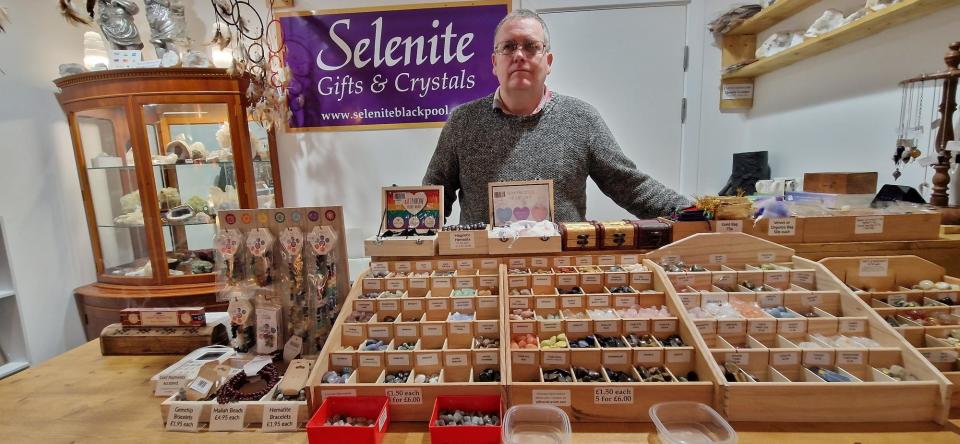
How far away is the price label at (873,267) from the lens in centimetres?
120

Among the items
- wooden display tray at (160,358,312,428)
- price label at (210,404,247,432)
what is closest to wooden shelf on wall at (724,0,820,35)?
wooden display tray at (160,358,312,428)

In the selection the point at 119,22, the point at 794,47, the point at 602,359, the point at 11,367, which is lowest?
the point at 11,367

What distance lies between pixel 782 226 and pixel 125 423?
1.97 metres

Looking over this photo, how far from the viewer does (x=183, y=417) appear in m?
0.94

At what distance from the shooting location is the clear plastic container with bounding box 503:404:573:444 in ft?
2.69

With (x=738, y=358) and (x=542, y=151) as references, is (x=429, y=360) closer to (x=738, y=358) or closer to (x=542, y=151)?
(x=738, y=358)

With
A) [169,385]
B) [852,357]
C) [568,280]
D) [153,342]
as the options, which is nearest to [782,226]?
[852,357]

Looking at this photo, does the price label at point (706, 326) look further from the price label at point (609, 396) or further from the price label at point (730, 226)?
the price label at point (730, 226)

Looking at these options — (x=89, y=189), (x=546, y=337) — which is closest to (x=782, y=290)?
(x=546, y=337)

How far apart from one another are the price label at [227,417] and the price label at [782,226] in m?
1.63

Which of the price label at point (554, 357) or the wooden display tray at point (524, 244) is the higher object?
the wooden display tray at point (524, 244)

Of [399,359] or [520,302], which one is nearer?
[399,359]

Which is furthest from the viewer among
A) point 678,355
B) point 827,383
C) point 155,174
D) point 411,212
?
point 155,174

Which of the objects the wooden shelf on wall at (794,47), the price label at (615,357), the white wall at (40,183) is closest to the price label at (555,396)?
Result: the price label at (615,357)
